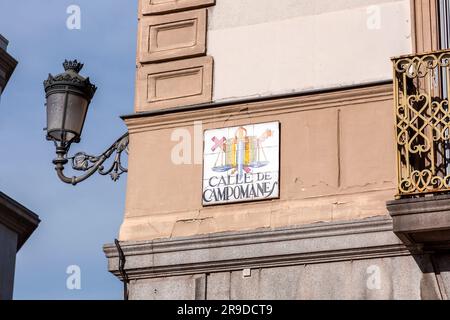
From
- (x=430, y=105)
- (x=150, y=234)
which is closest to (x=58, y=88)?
(x=150, y=234)

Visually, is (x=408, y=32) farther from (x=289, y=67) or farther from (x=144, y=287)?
(x=144, y=287)

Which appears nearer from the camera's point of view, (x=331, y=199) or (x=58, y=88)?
(x=331, y=199)

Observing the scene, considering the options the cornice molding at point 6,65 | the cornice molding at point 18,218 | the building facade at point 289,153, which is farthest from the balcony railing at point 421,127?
the cornice molding at point 6,65

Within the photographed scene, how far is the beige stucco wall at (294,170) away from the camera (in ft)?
37.0

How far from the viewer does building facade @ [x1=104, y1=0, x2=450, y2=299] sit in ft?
35.7

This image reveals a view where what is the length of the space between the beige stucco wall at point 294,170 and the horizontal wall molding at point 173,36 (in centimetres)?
57

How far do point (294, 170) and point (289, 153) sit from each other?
0.16 meters

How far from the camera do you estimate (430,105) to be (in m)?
10.9

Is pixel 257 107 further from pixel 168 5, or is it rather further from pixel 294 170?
pixel 168 5

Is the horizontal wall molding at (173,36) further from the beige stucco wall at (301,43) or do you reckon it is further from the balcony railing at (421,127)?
the balcony railing at (421,127)

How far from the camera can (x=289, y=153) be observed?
11.6 m

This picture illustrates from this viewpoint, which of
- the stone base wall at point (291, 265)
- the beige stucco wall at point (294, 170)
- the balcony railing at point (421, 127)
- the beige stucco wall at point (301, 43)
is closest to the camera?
the balcony railing at point (421, 127)

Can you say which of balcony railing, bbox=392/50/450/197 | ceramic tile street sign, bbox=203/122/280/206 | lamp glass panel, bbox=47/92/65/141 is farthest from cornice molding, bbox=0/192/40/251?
balcony railing, bbox=392/50/450/197
